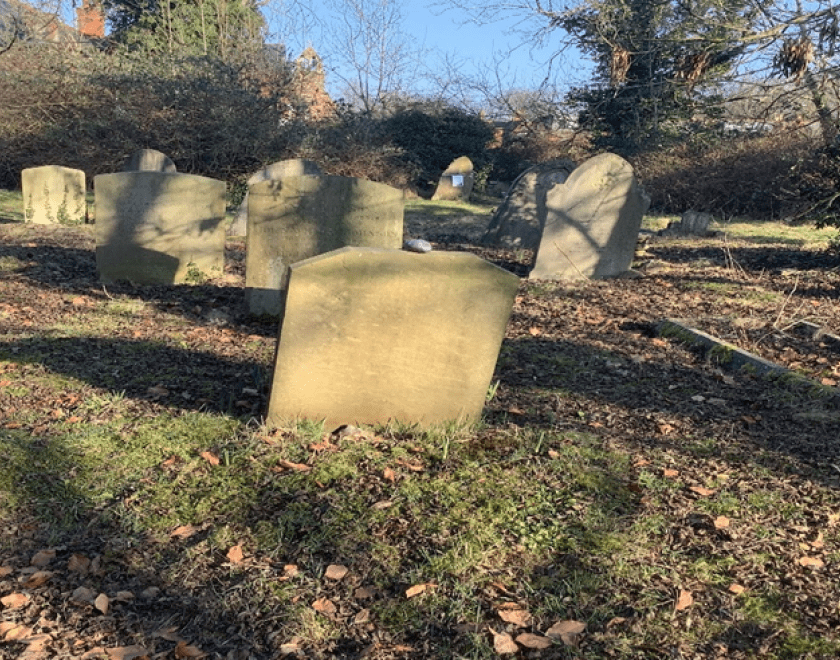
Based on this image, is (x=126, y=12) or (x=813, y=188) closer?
(x=813, y=188)

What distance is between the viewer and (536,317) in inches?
308

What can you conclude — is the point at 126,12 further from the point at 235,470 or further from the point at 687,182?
the point at 235,470

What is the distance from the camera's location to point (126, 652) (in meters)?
2.58

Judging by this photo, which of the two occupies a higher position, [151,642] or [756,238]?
[756,238]

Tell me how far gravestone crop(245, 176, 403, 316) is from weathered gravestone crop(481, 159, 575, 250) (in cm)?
603

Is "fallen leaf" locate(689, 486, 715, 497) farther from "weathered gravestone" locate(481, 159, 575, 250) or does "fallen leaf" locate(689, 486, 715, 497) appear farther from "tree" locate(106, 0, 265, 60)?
"tree" locate(106, 0, 265, 60)

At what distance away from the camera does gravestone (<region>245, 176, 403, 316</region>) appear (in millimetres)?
7008

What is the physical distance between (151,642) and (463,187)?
22.7 metres

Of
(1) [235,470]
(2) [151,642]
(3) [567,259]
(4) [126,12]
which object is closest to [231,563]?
(2) [151,642]

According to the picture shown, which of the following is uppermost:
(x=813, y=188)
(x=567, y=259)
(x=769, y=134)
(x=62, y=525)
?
(x=769, y=134)

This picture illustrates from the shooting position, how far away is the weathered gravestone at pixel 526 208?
42.7 ft

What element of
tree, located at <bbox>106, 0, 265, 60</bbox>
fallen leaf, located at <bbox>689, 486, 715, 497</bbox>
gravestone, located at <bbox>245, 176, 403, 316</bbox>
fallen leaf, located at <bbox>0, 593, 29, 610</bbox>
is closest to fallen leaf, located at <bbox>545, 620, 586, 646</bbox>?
fallen leaf, located at <bbox>689, 486, 715, 497</bbox>

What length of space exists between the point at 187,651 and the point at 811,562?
7.72 ft

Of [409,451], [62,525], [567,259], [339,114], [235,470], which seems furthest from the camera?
[339,114]
